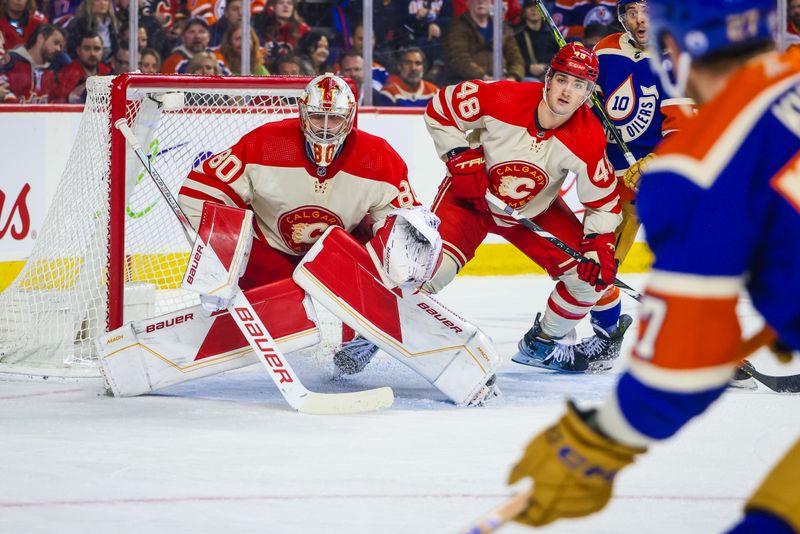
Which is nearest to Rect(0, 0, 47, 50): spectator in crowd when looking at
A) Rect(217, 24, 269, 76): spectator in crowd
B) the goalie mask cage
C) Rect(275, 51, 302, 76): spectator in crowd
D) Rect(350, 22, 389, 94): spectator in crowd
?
Rect(217, 24, 269, 76): spectator in crowd

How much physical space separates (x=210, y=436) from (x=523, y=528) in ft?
3.37

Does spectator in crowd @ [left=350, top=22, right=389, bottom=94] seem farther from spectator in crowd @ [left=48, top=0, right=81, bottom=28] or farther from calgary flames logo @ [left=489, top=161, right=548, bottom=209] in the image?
calgary flames logo @ [left=489, top=161, right=548, bottom=209]

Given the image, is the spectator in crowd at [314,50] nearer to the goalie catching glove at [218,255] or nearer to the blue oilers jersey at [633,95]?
the blue oilers jersey at [633,95]

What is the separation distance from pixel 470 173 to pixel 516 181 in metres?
0.14

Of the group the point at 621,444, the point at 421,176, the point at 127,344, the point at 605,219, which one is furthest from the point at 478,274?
the point at 621,444

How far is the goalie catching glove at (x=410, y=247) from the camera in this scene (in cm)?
311

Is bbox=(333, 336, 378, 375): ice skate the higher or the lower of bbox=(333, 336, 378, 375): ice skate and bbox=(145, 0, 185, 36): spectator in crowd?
the lower

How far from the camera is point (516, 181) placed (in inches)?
146

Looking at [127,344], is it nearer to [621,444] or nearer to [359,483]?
[359,483]

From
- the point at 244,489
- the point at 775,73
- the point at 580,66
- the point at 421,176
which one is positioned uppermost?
the point at 775,73

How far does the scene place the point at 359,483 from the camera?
2396 millimetres

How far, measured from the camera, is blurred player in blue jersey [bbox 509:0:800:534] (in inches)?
38.6

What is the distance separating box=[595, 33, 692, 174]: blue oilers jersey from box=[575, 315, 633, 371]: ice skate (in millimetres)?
614

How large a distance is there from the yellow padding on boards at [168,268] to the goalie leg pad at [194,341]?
1.82 feet
